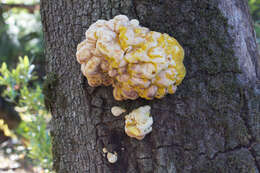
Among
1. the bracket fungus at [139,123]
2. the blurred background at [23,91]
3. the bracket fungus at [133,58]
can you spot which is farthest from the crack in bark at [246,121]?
the blurred background at [23,91]

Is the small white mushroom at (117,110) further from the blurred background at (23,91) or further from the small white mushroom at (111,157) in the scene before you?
the blurred background at (23,91)

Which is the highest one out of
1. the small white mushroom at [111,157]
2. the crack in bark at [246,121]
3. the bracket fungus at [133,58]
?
the bracket fungus at [133,58]

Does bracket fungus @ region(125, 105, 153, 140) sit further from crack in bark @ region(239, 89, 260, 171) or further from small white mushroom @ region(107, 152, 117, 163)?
crack in bark @ region(239, 89, 260, 171)

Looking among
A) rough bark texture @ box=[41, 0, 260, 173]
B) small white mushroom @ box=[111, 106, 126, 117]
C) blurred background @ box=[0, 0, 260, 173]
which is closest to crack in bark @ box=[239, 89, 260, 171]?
rough bark texture @ box=[41, 0, 260, 173]

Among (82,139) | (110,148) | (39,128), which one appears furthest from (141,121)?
(39,128)

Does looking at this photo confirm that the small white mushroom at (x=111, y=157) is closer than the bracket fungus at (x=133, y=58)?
No

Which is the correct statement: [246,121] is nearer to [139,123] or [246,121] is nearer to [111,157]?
[139,123]

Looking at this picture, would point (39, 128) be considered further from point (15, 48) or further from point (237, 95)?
point (15, 48)
